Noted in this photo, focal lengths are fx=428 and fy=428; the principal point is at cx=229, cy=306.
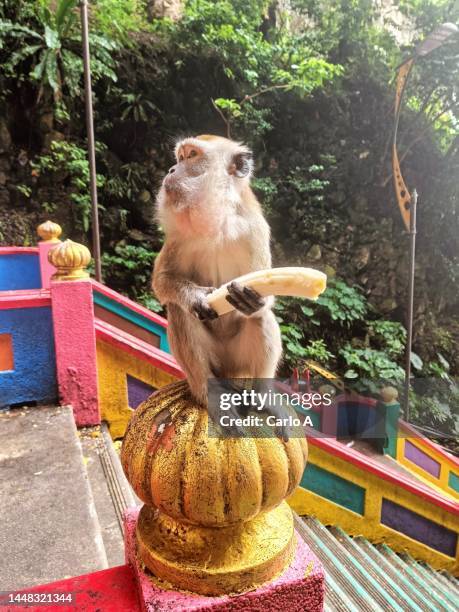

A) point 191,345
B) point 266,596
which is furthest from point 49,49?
point 266,596

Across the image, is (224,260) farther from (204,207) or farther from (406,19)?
(406,19)

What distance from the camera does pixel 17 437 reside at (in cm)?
267

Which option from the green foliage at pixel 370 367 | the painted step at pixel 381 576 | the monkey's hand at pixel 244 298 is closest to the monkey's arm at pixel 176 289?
the monkey's hand at pixel 244 298

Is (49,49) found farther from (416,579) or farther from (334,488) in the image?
(416,579)

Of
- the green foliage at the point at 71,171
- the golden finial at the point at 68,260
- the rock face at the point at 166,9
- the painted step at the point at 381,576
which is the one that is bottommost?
the painted step at the point at 381,576

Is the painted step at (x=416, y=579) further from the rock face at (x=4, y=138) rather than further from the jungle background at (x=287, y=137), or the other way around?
the rock face at (x=4, y=138)

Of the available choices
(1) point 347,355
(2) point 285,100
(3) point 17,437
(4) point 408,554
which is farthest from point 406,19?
(3) point 17,437

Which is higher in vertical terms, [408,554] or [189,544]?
[189,544]

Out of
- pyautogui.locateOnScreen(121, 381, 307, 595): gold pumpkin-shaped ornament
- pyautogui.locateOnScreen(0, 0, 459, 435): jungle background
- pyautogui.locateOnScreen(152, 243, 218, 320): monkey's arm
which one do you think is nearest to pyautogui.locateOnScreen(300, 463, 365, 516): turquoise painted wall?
pyautogui.locateOnScreen(152, 243, 218, 320): monkey's arm

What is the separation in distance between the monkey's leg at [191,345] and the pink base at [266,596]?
627mm

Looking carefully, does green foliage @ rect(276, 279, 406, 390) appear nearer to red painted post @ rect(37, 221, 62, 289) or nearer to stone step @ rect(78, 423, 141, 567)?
red painted post @ rect(37, 221, 62, 289)

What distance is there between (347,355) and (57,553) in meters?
8.87

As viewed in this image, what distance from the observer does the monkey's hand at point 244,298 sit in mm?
1036

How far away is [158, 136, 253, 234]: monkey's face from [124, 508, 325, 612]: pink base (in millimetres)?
1084
